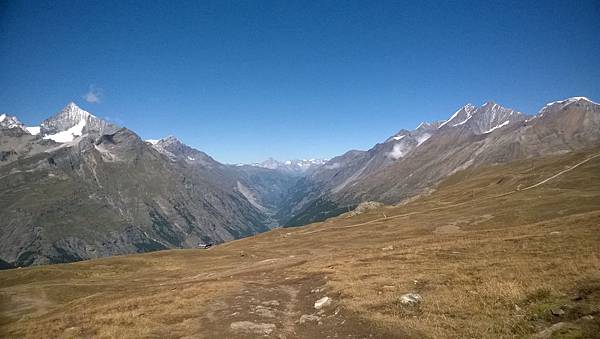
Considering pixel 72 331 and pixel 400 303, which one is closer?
pixel 400 303

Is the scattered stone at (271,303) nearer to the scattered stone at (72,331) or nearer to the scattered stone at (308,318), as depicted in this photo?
the scattered stone at (308,318)

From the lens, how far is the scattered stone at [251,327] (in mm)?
25422

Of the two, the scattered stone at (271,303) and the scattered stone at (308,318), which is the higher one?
the scattered stone at (271,303)

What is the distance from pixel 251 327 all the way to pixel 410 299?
34.0 ft

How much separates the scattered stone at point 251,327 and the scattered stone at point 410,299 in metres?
8.45

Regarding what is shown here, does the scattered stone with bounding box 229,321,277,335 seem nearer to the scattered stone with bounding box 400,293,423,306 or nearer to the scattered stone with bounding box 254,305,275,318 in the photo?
the scattered stone with bounding box 254,305,275,318

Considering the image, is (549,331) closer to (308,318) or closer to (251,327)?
(308,318)

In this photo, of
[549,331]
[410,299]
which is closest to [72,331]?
[410,299]

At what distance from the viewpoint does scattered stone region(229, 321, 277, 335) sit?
2542cm

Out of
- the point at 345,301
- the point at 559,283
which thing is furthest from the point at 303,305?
the point at 559,283

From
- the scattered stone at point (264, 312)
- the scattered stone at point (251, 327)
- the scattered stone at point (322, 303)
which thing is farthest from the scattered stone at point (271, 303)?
the scattered stone at point (251, 327)

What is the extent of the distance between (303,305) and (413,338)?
13891 millimetres

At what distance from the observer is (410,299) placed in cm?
2589

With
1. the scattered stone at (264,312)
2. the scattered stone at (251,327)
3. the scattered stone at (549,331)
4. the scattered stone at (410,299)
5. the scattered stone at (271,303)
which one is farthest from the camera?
the scattered stone at (271,303)
